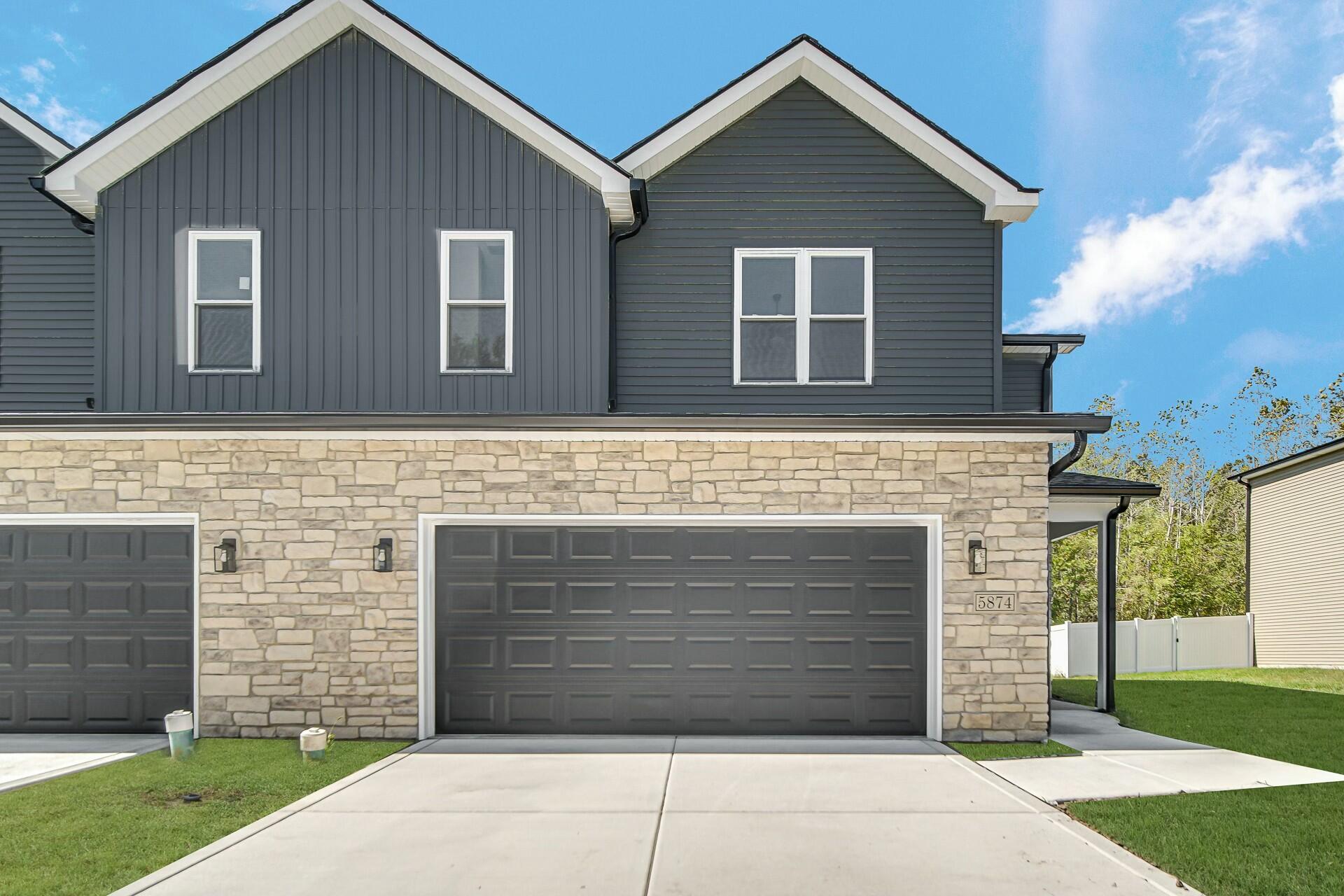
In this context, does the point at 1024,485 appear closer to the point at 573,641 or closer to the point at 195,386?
the point at 573,641

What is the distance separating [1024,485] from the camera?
909cm

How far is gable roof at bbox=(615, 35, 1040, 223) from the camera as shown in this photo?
10195mm

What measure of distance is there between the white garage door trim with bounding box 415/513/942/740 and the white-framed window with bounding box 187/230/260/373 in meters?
2.79

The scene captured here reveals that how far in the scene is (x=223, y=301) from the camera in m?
9.83

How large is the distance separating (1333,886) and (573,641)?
20.2 feet

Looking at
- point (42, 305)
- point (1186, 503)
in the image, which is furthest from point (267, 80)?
point (1186, 503)

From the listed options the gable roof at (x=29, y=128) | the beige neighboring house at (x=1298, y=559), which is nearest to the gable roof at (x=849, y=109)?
the gable roof at (x=29, y=128)

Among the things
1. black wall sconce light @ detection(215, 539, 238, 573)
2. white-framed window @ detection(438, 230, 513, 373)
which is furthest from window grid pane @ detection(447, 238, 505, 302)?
black wall sconce light @ detection(215, 539, 238, 573)

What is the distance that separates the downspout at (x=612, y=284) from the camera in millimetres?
9859

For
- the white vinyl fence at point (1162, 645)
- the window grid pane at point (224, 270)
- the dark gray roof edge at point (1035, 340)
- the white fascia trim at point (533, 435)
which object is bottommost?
the white vinyl fence at point (1162, 645)

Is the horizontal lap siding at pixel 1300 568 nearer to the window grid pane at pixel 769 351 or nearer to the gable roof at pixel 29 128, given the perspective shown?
the window grid pane at pixel 769 351

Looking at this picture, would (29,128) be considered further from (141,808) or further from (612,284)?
(141,808)

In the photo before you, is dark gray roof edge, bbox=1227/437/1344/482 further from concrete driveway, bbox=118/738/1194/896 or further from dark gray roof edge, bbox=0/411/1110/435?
concrete driveway, bbox=118/738/1194/896

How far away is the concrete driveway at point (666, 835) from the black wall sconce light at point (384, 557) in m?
1.82
